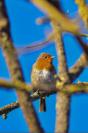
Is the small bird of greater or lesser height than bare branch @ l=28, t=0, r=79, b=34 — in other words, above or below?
above

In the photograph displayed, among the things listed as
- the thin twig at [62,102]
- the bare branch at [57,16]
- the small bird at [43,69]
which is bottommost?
the bare branch at [57,16]

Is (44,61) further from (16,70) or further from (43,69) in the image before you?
(16,70)

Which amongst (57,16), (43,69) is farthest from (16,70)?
(43,69)

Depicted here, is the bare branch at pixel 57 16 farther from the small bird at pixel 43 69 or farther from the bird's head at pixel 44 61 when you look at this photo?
the bird's head at pixel 44 61

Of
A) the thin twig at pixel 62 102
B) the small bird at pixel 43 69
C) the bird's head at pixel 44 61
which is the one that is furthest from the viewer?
the bird's head at pixel 44 61

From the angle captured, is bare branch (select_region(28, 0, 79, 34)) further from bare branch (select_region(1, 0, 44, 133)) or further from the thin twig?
the thin twig

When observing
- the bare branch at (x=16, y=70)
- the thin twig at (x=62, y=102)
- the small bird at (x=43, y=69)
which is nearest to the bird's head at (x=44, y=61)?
the small bird at (x=43, y=69)

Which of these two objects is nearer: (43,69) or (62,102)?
(62,102)

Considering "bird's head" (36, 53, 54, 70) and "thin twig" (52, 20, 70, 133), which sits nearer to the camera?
"thin twig" (52, 20, 70, 133)

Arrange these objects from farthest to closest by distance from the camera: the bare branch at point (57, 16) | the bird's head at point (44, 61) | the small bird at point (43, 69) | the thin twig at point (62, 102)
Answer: the bird's head at point (44, 61), the small bird at point (43, 69), the thin twig at point (62, 102), the bare branch at point (57, 16)

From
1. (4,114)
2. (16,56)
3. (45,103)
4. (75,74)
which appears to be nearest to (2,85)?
(16,56)

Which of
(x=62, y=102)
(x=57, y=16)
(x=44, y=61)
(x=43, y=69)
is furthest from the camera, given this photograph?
(x=44, y=61)

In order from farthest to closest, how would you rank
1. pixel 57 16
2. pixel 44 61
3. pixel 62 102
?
1. pixel 44 61
2. pixel 62 102
3. pixel 57 16

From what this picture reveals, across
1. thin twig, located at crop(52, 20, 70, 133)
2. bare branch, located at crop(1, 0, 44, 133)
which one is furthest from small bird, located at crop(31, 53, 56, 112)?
bare branch, located at crop(1, 0, 44, 133)
